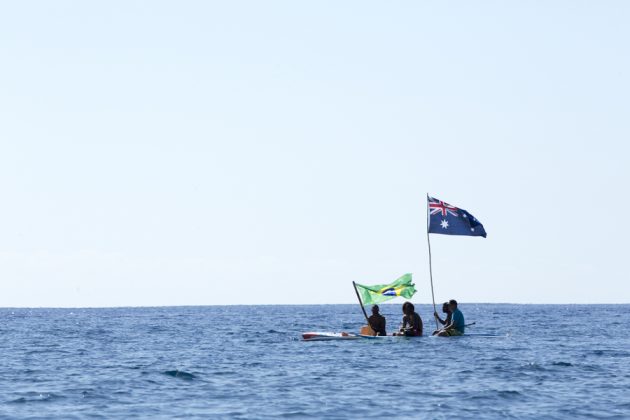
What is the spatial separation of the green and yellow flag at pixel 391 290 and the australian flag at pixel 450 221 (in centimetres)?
262

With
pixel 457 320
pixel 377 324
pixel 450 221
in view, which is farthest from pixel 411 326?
pixel 450 221

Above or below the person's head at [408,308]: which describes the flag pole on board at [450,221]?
above

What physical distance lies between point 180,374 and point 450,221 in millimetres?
15964

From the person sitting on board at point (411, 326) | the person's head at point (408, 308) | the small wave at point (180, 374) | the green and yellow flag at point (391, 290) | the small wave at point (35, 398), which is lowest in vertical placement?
the small wave at point (35, 398)

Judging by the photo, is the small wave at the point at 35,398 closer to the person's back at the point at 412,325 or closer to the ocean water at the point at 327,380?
the ocean water at the point at 327,380

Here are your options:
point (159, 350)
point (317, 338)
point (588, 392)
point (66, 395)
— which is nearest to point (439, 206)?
point (317, 338)

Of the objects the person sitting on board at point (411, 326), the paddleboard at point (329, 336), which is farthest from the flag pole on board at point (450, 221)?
the paddleboard at point (329, 336)

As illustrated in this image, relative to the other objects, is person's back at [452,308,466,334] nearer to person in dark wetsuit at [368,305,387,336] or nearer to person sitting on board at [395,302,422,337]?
person sitting on board at [395,302,422,337]

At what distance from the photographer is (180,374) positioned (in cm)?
2984

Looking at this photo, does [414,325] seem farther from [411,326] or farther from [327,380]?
[327,380]

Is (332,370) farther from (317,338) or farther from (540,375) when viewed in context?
(317,338)

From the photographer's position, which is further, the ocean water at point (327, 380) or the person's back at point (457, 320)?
the person's back at point (457, 320)

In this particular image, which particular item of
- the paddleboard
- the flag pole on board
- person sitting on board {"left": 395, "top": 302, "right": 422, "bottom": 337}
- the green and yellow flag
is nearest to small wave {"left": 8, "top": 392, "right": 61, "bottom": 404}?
the green and yellow flag

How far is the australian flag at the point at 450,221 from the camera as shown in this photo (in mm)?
41844
